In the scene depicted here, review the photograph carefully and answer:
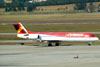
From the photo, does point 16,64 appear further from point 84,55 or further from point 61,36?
point 61,36

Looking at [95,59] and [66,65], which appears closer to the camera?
[66,65]

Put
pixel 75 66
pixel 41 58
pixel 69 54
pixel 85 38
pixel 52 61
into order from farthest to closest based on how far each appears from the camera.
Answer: pixel 85 38
pixel 69 54
pixel 41 58
pixel 52 61
pixel 75 66

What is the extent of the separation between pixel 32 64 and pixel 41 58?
17.3ft

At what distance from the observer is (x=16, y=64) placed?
42.4m

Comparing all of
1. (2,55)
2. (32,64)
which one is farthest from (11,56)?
(32,64)

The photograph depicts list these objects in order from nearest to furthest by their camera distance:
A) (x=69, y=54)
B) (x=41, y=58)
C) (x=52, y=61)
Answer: (x=52, y=61) → (x=41, y=58) → (x=69, y=54)

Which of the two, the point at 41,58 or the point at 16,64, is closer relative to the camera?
the point at 16,64

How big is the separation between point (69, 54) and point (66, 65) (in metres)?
10.4

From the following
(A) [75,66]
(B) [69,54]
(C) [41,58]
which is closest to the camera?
(A) [75,66]

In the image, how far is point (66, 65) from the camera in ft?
135

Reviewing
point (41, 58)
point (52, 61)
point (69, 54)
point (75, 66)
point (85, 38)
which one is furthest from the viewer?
point (85, 38)

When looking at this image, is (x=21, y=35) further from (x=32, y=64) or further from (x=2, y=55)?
(x=32, y=64)

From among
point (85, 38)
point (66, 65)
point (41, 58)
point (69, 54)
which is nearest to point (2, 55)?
point (41, 58)

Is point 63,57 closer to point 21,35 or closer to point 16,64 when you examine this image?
point 16,64
